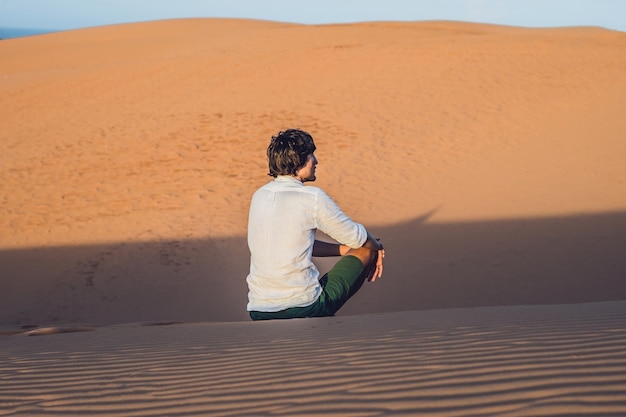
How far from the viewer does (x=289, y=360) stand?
10.4 ft

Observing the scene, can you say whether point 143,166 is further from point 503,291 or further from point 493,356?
point 493,356

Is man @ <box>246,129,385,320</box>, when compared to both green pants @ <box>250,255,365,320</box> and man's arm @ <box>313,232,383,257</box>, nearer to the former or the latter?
green pants @ <box>250,255,365,320</box>

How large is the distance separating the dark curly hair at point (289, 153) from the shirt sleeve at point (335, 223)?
207 mm

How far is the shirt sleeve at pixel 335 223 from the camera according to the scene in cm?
378

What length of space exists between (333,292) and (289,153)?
2.99 ft

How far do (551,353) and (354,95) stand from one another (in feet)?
50.0

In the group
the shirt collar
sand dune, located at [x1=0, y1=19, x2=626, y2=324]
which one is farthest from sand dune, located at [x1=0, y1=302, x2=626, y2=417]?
sand dune, located at [x1=0, y1=19, x2=626, y2=324]

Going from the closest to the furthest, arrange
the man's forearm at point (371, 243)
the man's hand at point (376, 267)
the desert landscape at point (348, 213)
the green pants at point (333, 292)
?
the desert landscape at point (348, 213) → the green pants at point (333, 292) → the man's forearm at point (371, 243) → the man's hand at point (376, 267)

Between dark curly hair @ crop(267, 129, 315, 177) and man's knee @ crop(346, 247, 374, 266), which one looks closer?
dark curly hair @ crop(267, 129, 315, 177)

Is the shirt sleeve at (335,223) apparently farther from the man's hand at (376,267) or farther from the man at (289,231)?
the man's hand at (376,267)

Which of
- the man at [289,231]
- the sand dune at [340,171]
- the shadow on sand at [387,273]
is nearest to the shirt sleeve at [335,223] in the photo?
the man at [289,231]

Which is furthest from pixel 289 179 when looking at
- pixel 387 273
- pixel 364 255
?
pixel 387 273

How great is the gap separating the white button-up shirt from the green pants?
0.18 ft

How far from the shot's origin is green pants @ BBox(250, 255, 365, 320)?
13.0 ft
